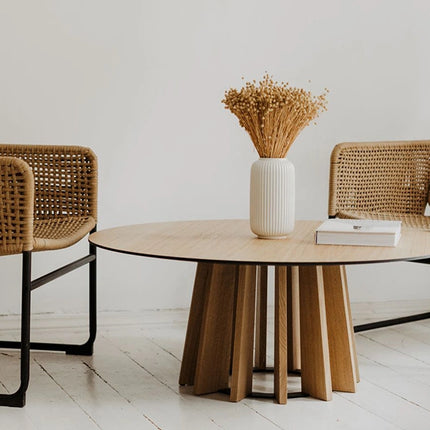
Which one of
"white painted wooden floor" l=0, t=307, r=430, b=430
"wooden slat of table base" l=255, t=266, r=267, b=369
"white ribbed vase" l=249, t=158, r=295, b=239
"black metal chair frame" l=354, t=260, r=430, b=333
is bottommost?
"white painted wooden floor" l=0, t=307, r=430, b=430

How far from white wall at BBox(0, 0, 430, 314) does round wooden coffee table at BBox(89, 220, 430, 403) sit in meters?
0.80

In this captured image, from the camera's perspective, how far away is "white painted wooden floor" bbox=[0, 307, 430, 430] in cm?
203

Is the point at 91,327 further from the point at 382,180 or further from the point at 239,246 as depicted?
the point at 382,180

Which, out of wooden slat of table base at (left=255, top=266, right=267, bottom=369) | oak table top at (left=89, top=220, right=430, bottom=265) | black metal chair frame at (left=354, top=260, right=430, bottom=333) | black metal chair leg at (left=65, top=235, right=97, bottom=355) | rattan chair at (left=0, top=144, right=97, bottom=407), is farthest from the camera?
black metal chair frame at (left=354, top=260, right=430, bottom=333)

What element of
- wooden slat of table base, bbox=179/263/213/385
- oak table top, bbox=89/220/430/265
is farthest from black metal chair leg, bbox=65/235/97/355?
wooden slat of table base, bbox=179/263/213/385

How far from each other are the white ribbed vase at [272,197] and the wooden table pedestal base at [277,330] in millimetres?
115

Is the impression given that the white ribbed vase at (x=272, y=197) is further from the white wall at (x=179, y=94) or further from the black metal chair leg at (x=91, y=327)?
the white wall at (x=179, y=94)

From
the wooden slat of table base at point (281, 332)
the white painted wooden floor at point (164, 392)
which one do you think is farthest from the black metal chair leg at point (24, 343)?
the wooden slat of table base at point (281, 332)

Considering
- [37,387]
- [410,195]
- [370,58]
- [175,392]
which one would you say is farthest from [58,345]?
[370,58]

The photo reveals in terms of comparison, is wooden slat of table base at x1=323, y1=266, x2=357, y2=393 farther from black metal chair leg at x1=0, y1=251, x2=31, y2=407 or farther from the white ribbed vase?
black metal chair leg at x1=0, y1=251, x2=31, y2=407

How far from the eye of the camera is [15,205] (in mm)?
2131

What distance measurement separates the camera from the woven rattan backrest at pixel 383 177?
9.74 ft

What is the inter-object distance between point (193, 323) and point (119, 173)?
3.11 feet

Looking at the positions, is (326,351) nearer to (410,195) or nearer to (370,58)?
(410,195)
